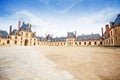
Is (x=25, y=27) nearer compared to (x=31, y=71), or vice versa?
(x=31, y=71)

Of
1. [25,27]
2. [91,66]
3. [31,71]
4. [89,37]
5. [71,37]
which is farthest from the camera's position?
[71,37]

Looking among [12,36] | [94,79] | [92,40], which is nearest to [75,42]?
[92,40]

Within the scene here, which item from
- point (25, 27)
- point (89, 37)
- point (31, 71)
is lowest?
point (31, 71)

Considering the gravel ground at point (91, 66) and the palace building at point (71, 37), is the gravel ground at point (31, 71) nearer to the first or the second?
the gravel ground at point (91, 66)

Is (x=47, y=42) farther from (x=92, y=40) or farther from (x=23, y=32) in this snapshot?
(x=92, y=40)

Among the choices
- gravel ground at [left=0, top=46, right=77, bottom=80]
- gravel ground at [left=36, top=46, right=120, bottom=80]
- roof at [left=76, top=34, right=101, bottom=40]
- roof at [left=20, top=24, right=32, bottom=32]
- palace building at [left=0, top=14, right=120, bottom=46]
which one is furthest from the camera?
roof at [left=76, top=34, right=101, bottom=40]

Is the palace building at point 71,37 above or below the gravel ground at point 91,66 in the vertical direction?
above

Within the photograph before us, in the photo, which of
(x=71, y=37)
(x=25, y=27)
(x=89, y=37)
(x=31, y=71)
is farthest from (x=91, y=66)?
(x=71, y=37)

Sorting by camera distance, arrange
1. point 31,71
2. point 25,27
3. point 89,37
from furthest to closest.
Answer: point 89,37 → point 25,27 → point 31,71

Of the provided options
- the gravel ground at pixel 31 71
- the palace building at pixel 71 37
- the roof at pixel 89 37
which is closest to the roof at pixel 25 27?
the palace building at pixel 71 37

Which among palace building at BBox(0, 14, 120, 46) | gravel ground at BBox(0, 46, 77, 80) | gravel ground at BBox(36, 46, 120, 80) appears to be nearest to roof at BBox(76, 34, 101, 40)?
palace building at BBox(0, 14, 120, 46)

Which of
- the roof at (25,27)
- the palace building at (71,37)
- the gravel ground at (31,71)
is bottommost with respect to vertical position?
the gravel ground at (31,71)

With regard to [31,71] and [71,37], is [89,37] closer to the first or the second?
[71,37]

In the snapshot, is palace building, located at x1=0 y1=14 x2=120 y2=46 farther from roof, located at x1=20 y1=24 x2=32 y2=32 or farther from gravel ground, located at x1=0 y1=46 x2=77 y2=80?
gravel ground, located at x1=0 y1=46 x2=77 y2=80
